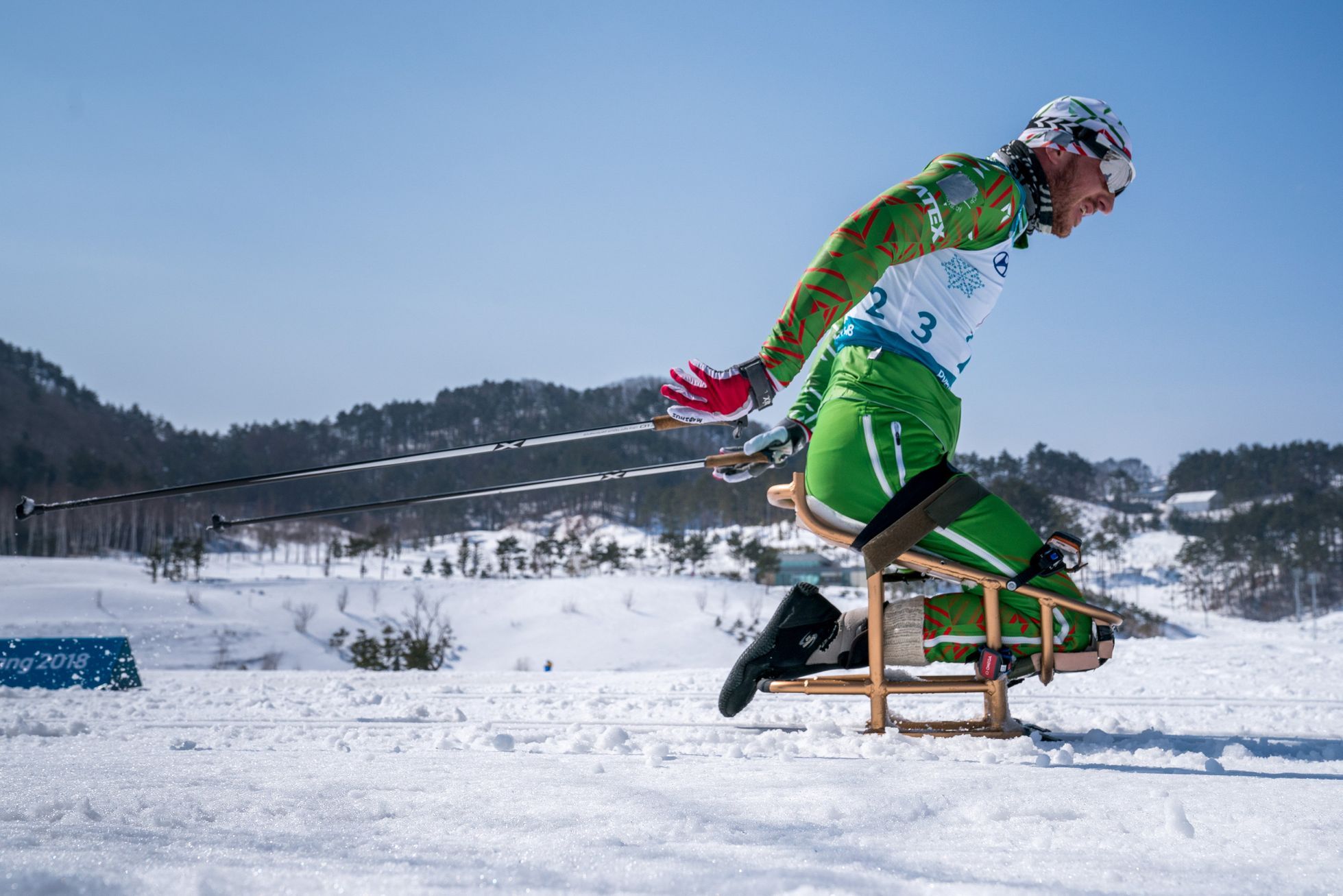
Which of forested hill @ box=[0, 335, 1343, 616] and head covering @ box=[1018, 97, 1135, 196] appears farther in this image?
forested hill @ box=[0, 335, 1343, 616]

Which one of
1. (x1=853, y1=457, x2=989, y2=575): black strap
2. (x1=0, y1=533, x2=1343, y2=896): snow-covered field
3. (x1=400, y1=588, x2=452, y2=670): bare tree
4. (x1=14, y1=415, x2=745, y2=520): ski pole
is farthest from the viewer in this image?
(x1=400, y1=588, x2=452, y2=670): bare tree

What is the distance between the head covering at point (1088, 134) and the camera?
6.71ft

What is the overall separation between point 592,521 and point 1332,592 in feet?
230

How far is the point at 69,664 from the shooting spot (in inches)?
207

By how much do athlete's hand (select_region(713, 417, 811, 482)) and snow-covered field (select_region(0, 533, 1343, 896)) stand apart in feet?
2.17

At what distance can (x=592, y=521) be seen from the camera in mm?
92125

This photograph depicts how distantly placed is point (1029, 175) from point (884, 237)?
2.02 ft

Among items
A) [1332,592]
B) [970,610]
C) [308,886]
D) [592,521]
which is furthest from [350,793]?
[1332,592]

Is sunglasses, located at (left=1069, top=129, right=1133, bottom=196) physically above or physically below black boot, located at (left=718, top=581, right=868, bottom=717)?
above

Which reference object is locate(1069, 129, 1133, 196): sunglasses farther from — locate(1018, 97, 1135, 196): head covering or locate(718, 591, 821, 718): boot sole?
locate(718, 591, 821, 718): boot sole

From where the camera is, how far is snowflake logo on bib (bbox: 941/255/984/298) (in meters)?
2.05

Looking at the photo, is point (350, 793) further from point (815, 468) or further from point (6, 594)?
point (6, 594)

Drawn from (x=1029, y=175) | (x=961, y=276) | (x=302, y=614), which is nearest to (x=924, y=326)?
(x=961, y=276)

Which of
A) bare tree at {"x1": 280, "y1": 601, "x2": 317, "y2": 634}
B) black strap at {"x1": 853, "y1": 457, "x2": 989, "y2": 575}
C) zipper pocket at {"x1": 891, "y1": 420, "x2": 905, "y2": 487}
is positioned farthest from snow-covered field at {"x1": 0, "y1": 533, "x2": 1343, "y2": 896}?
bare tree at {"x1": 280, "y1": 601, "x2": 317, "y2": 634}
